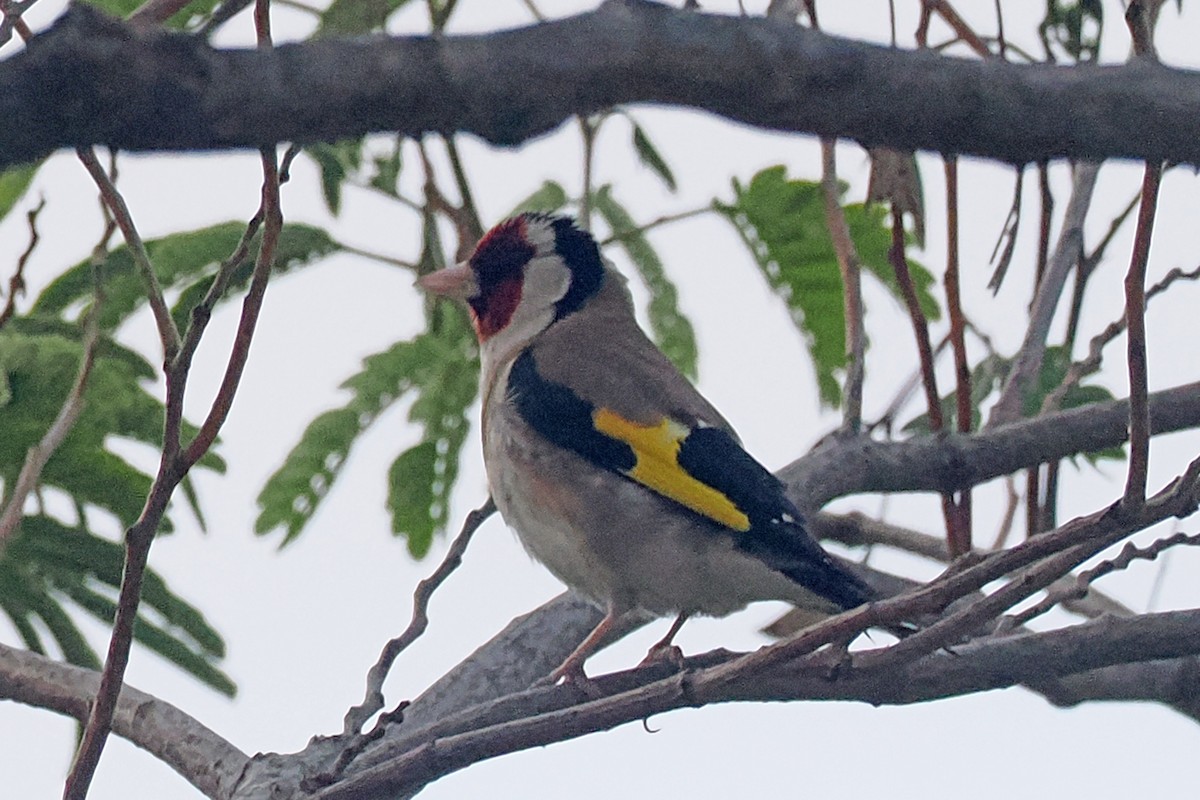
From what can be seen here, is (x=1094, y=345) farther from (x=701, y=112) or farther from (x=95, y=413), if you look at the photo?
(x=701, y=112)

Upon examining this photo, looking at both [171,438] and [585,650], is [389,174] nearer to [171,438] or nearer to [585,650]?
[585,650]

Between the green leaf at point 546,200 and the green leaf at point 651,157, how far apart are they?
1.28 feet

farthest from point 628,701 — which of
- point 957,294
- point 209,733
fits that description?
point 957,294

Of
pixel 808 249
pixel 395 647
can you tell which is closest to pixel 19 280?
pixel 395 647

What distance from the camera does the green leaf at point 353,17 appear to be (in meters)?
3.13

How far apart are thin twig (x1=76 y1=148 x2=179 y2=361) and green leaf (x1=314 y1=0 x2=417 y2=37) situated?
1026 mm

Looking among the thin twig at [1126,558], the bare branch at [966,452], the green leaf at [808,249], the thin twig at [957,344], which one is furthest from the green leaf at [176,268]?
the thin twig at [1126,558]

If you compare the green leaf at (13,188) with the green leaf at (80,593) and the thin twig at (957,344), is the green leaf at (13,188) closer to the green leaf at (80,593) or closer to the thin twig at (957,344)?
the green leaf at (80,593)

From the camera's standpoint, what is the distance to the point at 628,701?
2074 millimetres

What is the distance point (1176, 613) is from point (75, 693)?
181cm

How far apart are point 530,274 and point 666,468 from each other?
1.07 metres

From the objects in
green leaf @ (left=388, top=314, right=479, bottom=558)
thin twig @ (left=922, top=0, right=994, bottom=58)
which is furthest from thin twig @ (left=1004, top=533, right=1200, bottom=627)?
green leaf @ (left=388, top=314, right=479, bottom=558)

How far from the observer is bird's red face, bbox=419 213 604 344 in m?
4.21

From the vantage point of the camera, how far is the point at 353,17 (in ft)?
10.4
